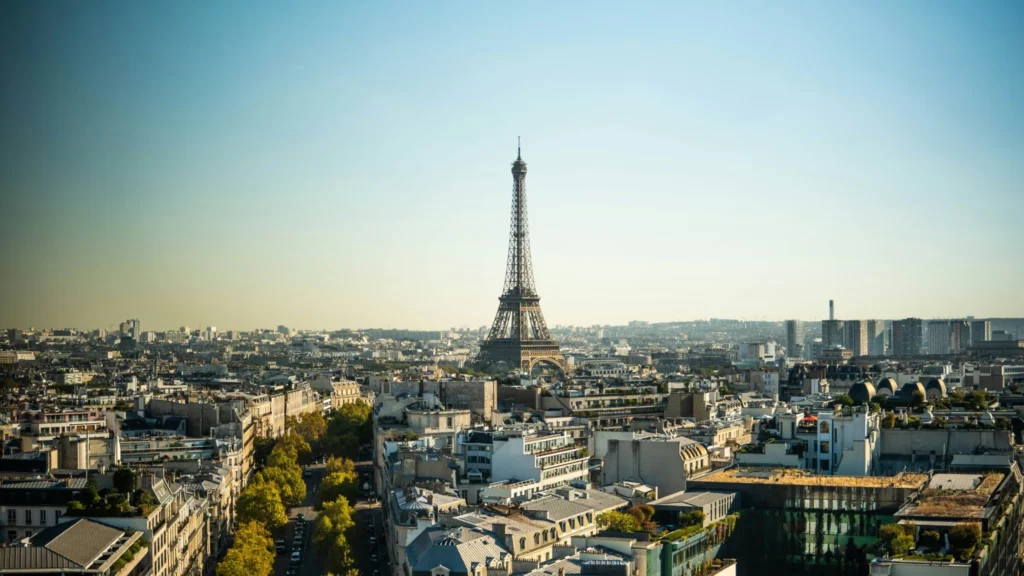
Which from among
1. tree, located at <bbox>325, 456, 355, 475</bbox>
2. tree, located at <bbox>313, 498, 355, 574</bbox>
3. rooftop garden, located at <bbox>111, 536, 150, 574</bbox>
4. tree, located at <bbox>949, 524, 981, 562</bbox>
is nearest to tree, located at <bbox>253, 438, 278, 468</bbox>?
tree, located at <bbox>325, 456, 355, 475</bbox>

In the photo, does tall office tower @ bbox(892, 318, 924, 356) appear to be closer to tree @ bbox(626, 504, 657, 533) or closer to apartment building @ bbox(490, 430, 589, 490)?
apartment building @ bbox(490, 430, 589, 490)

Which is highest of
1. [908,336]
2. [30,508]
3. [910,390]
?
[908,336]

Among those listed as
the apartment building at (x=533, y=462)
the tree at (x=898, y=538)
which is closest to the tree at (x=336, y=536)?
the apartment building at (x=533, y=462)

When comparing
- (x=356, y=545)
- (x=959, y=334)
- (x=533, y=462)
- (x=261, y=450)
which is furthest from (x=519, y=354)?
(x=959, y=334)

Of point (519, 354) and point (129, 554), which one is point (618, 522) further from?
point (519, 354)

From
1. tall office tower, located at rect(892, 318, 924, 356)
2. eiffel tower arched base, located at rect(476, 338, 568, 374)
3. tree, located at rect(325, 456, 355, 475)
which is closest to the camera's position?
tree, located at rect(325, 456, 355, 475)
